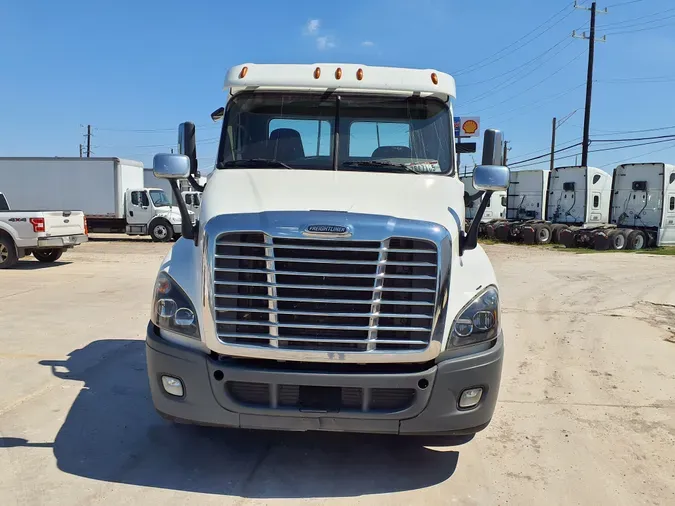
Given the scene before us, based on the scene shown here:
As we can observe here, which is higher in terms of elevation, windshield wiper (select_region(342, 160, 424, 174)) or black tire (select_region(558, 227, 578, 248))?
windshield wiper (select_region(342, 160, 424, 174))

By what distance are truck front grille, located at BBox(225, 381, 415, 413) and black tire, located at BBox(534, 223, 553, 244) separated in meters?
23.3

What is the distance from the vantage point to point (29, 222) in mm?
13102

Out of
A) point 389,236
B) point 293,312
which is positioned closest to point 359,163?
point 389,236

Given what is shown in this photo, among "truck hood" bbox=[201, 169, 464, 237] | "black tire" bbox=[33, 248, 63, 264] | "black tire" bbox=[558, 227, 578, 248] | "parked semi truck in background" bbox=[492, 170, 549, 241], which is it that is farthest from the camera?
"parked semi truck in background" bbox=[492, 170, 549, 241]

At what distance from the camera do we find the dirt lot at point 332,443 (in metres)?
3.50

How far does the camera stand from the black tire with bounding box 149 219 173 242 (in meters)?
23.2

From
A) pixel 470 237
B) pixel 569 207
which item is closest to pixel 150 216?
pixel 569 207

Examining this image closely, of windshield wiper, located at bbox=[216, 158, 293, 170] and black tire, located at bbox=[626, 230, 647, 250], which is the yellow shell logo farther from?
windshield wiper, located at bbox=[216, 158, 293, 170]

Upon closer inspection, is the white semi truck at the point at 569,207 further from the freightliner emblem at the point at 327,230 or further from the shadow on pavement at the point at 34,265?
the freightliner emblem at the point at 327,230

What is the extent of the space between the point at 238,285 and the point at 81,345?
13.6 ft

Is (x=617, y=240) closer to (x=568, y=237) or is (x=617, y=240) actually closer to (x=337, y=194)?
(x=568, y=237)

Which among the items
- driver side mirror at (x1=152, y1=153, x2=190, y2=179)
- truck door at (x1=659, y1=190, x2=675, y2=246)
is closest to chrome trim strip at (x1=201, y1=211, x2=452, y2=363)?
driver side mirror at (x1=152, y1=153, x2=190, y2=179)

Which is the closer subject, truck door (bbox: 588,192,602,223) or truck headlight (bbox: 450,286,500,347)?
truck headlight (bbox: 450,286,500,347)

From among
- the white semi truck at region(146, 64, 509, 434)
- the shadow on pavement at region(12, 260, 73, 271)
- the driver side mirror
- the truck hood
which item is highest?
the driver side mirror
